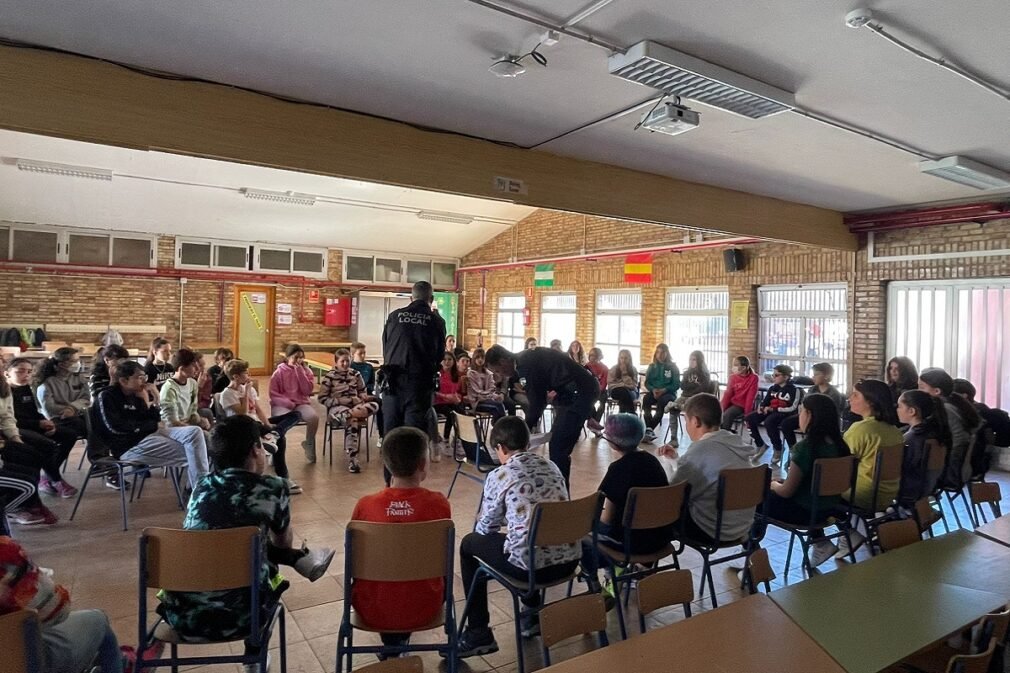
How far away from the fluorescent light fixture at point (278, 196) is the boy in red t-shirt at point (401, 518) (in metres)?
9.28

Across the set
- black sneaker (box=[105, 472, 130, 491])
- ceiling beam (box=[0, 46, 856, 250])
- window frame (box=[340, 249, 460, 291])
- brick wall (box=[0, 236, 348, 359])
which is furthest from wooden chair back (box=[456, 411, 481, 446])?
brick wall (box=[0, 236, 348, 359])

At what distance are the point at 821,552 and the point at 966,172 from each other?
349cm

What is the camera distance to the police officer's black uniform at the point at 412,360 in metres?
4.93

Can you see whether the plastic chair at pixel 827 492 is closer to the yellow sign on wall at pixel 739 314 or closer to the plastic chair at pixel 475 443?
the plastic chair at pixel 475 443

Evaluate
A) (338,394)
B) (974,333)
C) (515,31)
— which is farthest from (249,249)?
(974,333)

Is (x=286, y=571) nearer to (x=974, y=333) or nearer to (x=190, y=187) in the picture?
(x=974, y=333)

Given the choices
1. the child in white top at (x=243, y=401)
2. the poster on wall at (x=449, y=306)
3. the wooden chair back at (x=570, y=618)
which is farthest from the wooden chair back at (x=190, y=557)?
the poster on wall at (x=449, y=306)

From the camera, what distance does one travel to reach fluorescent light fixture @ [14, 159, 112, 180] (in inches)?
335

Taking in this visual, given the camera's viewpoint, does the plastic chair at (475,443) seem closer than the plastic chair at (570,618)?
No

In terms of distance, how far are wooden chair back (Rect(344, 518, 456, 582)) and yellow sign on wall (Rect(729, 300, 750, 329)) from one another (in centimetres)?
818

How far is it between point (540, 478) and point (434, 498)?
0.54 metres

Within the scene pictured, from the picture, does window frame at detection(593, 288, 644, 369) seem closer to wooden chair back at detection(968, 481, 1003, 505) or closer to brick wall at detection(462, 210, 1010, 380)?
brick wall at detection(462, 210, 1010, 380)

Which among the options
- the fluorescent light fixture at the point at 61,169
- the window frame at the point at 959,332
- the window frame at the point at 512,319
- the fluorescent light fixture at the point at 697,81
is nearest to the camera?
the fluorescent light fixture at the point at 697,81

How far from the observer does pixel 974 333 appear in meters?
7.02
